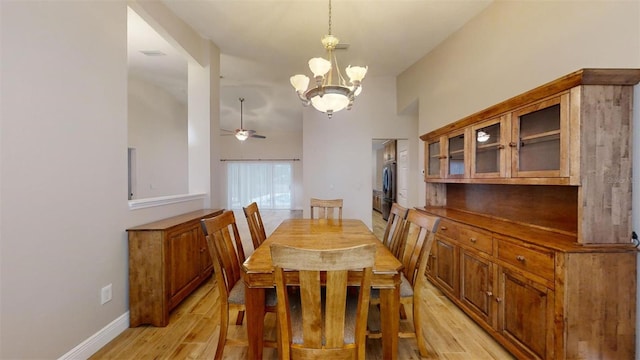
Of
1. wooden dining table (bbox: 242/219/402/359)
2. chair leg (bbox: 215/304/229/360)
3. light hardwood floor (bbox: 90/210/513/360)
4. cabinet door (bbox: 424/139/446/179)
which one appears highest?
cabinet door (bbox: 424/139/446/179)

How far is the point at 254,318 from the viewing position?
1.52 meters

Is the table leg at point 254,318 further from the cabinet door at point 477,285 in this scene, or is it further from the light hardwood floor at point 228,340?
the cabinet door at point 477,285

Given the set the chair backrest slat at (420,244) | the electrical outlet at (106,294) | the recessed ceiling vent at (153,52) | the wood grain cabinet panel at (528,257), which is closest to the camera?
the wood grain cabinet panel at (528,257)

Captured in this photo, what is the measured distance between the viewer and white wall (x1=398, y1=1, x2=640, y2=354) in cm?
163

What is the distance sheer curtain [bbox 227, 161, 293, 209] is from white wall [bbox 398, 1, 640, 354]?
651 cm

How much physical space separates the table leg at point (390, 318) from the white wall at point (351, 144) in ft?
12.0

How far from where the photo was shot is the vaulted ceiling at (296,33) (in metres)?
2.88

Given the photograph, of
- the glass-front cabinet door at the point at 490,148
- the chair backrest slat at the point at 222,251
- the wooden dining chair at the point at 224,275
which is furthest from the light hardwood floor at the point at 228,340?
the glass-front cabinet door at the point at 490,148

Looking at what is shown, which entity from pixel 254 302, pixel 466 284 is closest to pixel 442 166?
pixel 466 284

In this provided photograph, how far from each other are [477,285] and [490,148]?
1.16 metres

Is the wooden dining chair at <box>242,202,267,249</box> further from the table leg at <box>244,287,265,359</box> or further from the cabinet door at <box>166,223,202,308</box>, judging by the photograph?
the table leg at <box>244,287,265,359</box>

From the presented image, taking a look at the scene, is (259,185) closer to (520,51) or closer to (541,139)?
(520,51)

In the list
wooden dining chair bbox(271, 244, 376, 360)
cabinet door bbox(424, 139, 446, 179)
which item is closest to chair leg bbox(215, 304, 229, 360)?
wooden dining chair bbox(271, 244, 376, 360)

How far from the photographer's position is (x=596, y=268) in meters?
1.45
